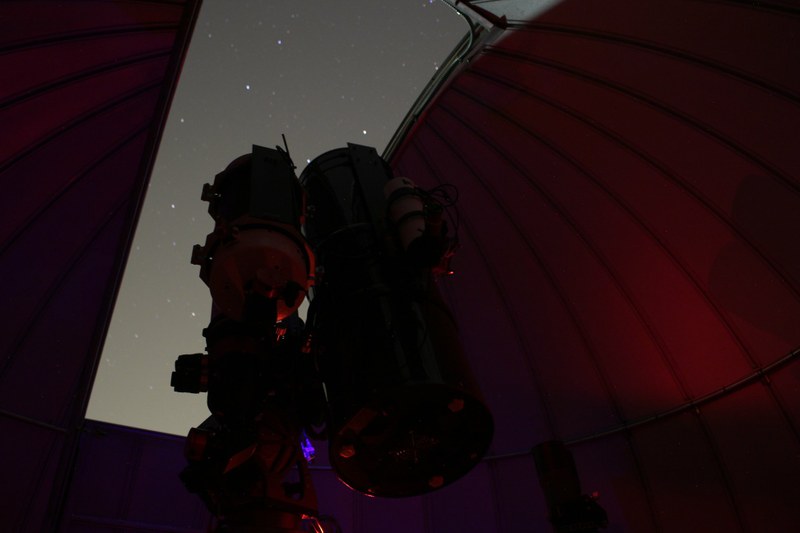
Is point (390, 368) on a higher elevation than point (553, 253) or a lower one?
lower

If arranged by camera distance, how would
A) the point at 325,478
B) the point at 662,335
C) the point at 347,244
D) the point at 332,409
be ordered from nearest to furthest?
1. the point at 332,409
2. the point at 347,244
3. the point at 662,335
4. the point at 325,478

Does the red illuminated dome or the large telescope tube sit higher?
the red illuminated dome

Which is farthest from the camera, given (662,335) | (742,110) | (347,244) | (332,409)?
(662,335)

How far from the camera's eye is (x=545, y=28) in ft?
24.0

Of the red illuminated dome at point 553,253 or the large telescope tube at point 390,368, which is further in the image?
the red illuminated dome at point 553,253

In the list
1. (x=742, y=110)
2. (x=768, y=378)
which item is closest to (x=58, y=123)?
(x=742, y=110)

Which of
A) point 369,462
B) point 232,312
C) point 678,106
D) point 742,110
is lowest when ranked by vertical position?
point 369,462

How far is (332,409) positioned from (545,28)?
246 inches

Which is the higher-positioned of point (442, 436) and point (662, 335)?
point (662, 335)

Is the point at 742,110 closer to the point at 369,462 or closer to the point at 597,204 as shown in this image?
the point at 597,204

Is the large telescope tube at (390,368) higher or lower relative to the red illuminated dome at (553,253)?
Result: lower

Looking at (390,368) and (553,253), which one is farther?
(553,253)

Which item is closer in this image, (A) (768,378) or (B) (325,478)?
(A) (768,378)

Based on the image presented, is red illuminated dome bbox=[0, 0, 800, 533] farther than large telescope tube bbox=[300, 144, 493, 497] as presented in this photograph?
Yes
